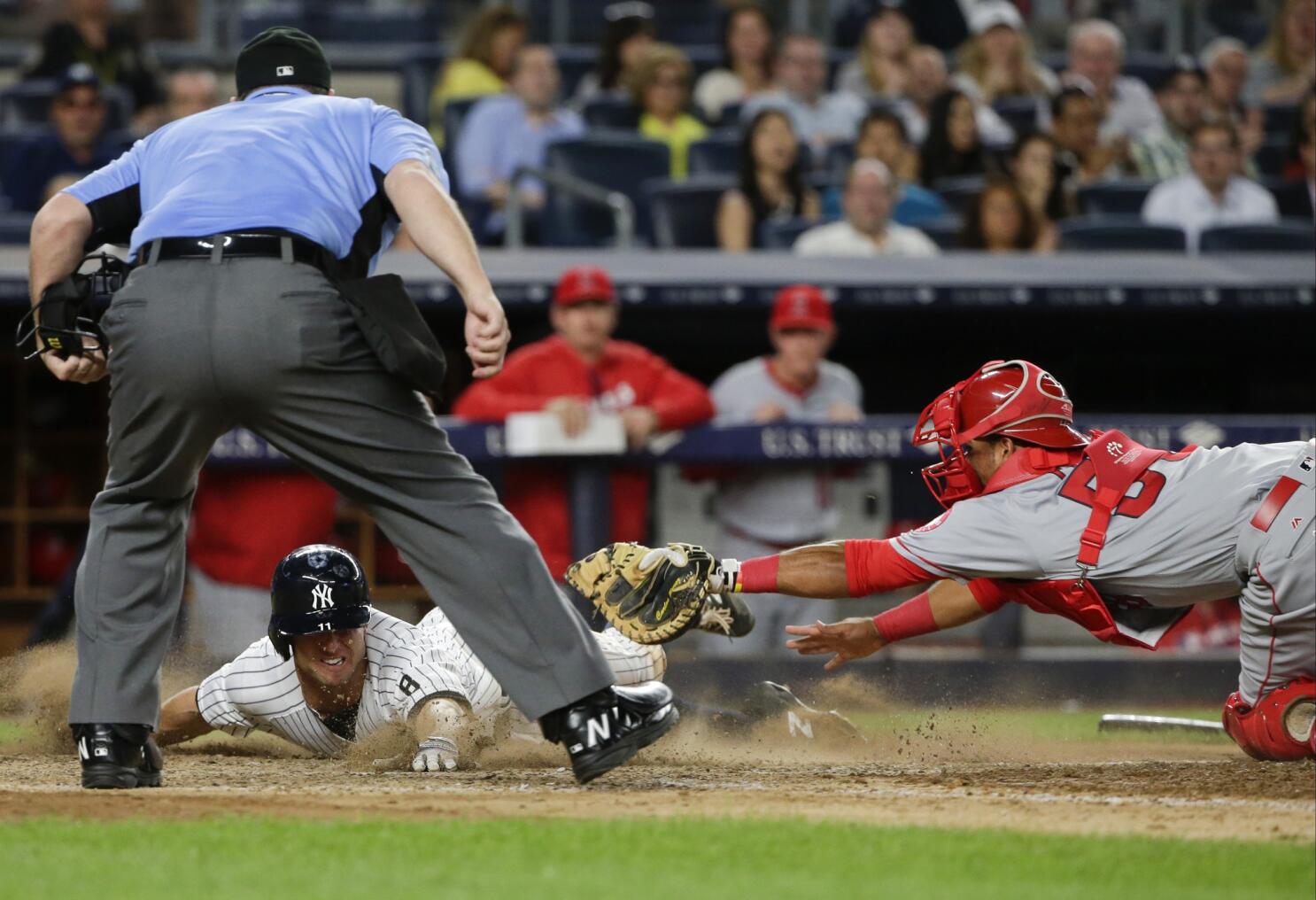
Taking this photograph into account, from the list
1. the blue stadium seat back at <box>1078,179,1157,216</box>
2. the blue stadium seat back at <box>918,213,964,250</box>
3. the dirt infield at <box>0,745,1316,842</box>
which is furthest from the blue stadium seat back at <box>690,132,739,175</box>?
the dirt infield at <box>0,745,1316,842</box>

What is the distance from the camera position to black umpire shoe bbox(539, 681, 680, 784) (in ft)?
12.6

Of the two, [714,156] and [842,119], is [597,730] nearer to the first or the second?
[714,156]

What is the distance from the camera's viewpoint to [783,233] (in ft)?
28.9

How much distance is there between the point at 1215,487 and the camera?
4.27 m

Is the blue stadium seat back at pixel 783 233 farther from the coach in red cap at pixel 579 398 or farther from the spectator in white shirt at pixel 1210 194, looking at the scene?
the spectator in white shirt at pixel 1210 194

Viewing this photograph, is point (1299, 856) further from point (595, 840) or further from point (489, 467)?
point (489, 467)

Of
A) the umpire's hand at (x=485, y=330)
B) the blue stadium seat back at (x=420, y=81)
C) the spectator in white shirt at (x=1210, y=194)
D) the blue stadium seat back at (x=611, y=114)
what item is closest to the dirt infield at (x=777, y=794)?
the umpire's hand at (x=485, y=330)

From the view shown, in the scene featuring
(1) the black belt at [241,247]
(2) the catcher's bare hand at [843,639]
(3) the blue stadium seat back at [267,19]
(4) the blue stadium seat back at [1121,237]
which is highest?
(3) the blue stadium seat back at [267,19]

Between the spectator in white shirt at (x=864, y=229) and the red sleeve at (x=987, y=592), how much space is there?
4110 millimetres

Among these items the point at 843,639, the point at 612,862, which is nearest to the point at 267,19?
the point at 843,639

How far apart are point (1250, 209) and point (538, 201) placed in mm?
3798

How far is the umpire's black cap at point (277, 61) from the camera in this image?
4137 millimetres

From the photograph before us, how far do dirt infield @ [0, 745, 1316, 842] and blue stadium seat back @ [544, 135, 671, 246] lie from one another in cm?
462

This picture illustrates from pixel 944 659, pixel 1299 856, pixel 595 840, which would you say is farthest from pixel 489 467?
pixel 1299 856
